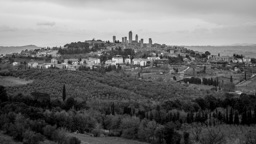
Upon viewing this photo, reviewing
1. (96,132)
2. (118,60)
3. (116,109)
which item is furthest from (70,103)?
(118,60)

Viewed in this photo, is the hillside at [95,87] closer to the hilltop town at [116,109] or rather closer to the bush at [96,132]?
the hilltop town at [116,109]

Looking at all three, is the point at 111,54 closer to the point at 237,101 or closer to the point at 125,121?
the point at 237,101

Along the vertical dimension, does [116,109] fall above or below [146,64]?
below

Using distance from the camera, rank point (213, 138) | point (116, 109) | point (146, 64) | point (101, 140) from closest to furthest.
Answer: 1. point (213, 138)
2. point (101, 140)
3. point (116, 109)
4. point (146, 64)

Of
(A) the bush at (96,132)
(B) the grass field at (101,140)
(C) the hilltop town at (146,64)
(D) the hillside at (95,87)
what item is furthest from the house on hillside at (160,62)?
(B) the grass field at (101,140)

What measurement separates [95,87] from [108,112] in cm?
1237

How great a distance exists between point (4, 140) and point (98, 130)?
33.2 ft

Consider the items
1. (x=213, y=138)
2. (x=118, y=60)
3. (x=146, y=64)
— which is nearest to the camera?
(x=213, y=138)

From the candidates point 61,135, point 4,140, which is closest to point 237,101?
point 61,135

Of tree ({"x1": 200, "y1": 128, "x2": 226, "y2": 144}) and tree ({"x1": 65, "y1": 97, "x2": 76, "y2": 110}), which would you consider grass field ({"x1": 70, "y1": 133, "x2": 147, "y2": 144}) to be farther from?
tree ({"x1": 65, "y1": 97, "x2": 76, "y2": 110})

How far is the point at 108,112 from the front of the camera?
34.9 m

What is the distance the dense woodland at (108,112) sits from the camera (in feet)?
76.7

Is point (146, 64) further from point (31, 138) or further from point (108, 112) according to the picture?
point (31, 138)

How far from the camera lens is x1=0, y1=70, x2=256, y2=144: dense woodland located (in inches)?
921
